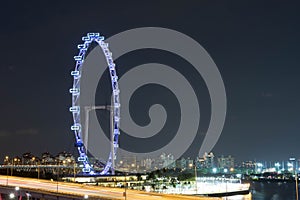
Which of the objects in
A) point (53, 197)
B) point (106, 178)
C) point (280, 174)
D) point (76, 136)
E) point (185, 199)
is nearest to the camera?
point (185, 199)

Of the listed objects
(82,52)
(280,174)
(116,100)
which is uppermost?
(82,52)

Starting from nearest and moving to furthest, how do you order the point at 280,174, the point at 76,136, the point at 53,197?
the point at 53,197, the point at 76,136, the point at 280,174

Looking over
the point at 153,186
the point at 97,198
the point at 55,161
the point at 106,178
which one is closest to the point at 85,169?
the point at 106,178

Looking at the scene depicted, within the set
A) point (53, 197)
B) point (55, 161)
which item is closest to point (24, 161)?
point (55, 161)

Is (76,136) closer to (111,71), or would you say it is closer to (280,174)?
(111,71)

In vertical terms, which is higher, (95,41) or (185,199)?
(95,41)

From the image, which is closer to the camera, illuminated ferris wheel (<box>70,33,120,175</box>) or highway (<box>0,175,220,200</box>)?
highway (<box>0,175,220,200</box>)

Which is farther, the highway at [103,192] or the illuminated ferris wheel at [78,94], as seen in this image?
the illuminated ferris wheel at [78,94]

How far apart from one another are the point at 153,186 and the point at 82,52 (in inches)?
483

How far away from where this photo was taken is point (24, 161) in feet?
361

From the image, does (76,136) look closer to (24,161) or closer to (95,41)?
(95,41)

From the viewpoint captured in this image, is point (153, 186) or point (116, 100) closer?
point (116, 100)

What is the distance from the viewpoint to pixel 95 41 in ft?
132

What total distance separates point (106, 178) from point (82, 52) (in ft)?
34.3
